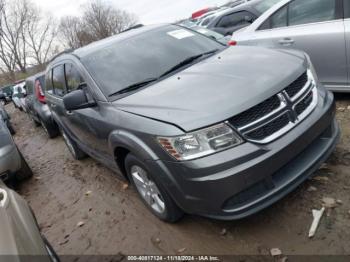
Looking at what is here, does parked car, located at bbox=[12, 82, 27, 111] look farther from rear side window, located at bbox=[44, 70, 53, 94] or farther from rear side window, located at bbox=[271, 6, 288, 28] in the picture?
rear side window, located at bbox=[271, 6, 288, 28]

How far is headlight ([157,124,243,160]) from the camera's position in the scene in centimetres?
244

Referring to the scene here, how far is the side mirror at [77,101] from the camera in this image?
3.39m

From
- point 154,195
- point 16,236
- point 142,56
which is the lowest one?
point 154,195

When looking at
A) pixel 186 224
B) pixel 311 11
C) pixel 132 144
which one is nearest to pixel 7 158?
pixel 132 144

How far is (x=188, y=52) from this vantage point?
3.80 metres

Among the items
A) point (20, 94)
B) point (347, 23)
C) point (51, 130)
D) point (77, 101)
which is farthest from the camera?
point (20, 94)

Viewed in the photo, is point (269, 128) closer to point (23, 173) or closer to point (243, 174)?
point (243, 174)

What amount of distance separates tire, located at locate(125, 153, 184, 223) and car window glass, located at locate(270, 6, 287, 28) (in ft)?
10.7

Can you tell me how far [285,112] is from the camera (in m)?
2.64

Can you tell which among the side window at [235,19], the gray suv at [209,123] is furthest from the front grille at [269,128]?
the side window at [235,19]

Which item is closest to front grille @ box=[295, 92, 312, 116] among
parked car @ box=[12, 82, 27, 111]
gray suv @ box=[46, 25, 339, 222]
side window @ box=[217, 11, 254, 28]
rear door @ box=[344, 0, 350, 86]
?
gray suv @ box=[46, 25, 339, 222]

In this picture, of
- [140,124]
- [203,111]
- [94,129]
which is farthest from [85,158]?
[203,111]

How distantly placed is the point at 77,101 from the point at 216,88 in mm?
1503

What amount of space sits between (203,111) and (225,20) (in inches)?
283
